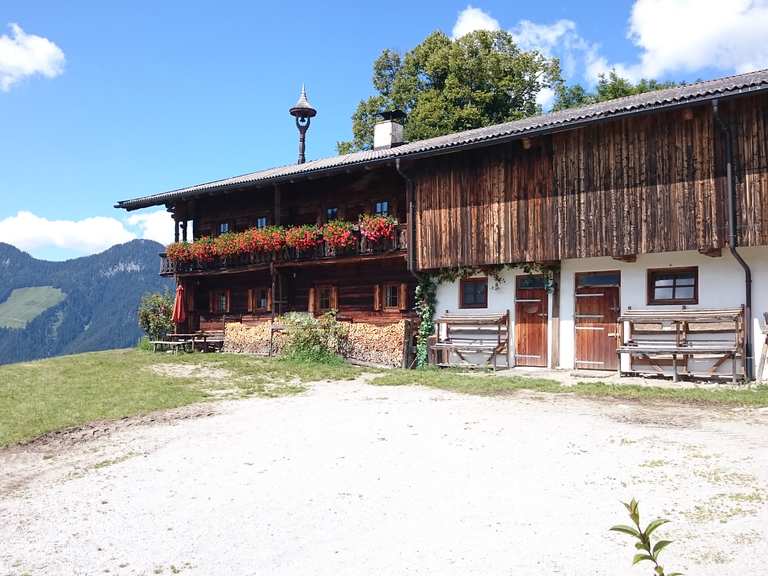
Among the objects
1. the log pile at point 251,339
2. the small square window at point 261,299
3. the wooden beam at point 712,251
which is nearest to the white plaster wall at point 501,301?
the wooden beam at point 712,251

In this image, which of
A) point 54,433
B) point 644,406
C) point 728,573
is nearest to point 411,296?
point 644,406

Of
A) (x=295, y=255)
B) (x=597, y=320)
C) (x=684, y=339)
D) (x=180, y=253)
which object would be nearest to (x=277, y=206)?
(x=295, y=255)

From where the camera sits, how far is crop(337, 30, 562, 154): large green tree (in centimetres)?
3466

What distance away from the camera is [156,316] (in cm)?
2781

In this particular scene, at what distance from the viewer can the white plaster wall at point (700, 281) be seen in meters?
14.5

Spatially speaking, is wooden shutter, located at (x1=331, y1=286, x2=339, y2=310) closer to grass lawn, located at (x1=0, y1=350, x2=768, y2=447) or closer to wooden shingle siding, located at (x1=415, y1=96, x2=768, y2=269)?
grass lawn, located at (x1=0, y1=350, x2=768, y2=447)

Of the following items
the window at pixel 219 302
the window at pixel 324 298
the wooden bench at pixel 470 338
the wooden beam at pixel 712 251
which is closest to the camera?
the wooden beam at pixel 712 251

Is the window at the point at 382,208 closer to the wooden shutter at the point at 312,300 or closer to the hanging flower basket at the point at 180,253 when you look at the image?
the wooden shutter at the point at 312,300

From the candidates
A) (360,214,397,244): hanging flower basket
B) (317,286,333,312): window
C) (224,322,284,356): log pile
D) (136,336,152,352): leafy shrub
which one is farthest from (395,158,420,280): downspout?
(136,336,152,352): leafy shrub

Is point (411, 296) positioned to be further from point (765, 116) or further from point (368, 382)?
point (765, 116)

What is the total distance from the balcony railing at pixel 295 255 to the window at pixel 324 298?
1.67 meters

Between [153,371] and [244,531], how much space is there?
530 inches

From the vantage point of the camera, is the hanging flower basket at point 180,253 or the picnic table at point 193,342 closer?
the picnic table at point 193,342

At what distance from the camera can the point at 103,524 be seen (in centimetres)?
629
